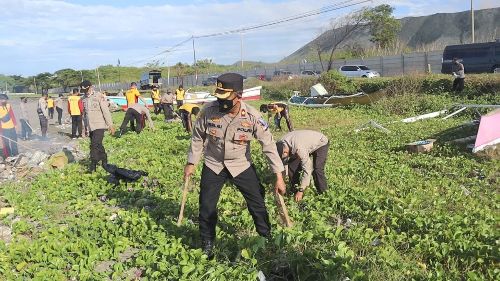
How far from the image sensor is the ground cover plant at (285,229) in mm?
4191

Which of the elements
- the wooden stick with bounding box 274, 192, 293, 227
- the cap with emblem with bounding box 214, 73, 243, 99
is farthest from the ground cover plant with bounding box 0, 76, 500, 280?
the cap with emblem with bounding box 214, 73, 243, 99

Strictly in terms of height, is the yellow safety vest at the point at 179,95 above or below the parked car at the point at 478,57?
below

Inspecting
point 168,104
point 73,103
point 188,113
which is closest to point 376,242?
point 188,113

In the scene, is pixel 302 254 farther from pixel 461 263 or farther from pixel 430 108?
pixel 430 108

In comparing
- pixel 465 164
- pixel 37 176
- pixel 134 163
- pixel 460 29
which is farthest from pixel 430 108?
pixel 460 29

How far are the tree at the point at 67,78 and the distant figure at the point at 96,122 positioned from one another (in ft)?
245

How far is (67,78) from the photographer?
83.6 metres

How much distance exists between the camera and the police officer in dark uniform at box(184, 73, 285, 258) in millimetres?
4617

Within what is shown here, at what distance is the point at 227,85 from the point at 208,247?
66.9 inches

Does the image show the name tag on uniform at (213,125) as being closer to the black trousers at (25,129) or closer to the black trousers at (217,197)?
the black trousers at (217,197)

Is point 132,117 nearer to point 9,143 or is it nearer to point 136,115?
point 136,115

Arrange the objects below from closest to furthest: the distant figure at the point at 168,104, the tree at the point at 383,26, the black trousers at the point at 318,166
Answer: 1. the black trousers at the point at 318,166
2. the distant figure at the point at 168,104
3. the tree at the point at 383,26

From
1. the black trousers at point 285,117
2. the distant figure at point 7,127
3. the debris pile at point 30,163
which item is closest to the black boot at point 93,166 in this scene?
the debris pile at point 30,163

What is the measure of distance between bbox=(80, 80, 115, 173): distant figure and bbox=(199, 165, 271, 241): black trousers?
4.97 meters
